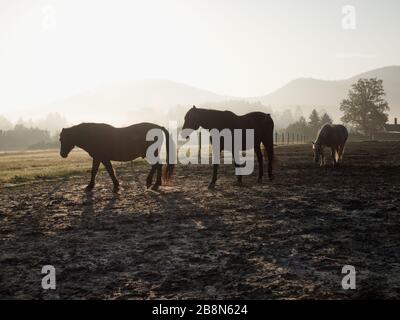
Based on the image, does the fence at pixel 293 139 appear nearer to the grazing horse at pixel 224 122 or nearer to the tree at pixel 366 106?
the tree at pixel 366 106

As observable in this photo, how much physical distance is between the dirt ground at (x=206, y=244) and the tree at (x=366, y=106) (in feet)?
258

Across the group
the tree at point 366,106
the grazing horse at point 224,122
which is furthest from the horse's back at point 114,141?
the tree at point 366,106

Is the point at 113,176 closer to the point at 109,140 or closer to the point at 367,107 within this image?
the point at 109,140

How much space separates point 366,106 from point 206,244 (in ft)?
282

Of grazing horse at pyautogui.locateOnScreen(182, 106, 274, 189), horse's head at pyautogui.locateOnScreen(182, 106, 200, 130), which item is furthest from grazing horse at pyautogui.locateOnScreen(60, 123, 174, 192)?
grazing horse at pyautogui.locateOnScreen(182, 106, 274, 189)

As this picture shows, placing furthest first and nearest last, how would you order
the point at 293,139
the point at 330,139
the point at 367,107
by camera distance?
the point at 367,107
the point at 293,139
the point at 330,139

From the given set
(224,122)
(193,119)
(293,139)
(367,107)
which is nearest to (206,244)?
(193,119)

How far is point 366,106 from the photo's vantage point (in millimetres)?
81000

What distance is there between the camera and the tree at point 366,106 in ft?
263

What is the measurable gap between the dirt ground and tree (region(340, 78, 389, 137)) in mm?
78487

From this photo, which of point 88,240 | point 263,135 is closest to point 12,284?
point 88,240

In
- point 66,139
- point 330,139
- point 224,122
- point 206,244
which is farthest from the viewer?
point 330,139

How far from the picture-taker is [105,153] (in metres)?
11.5
